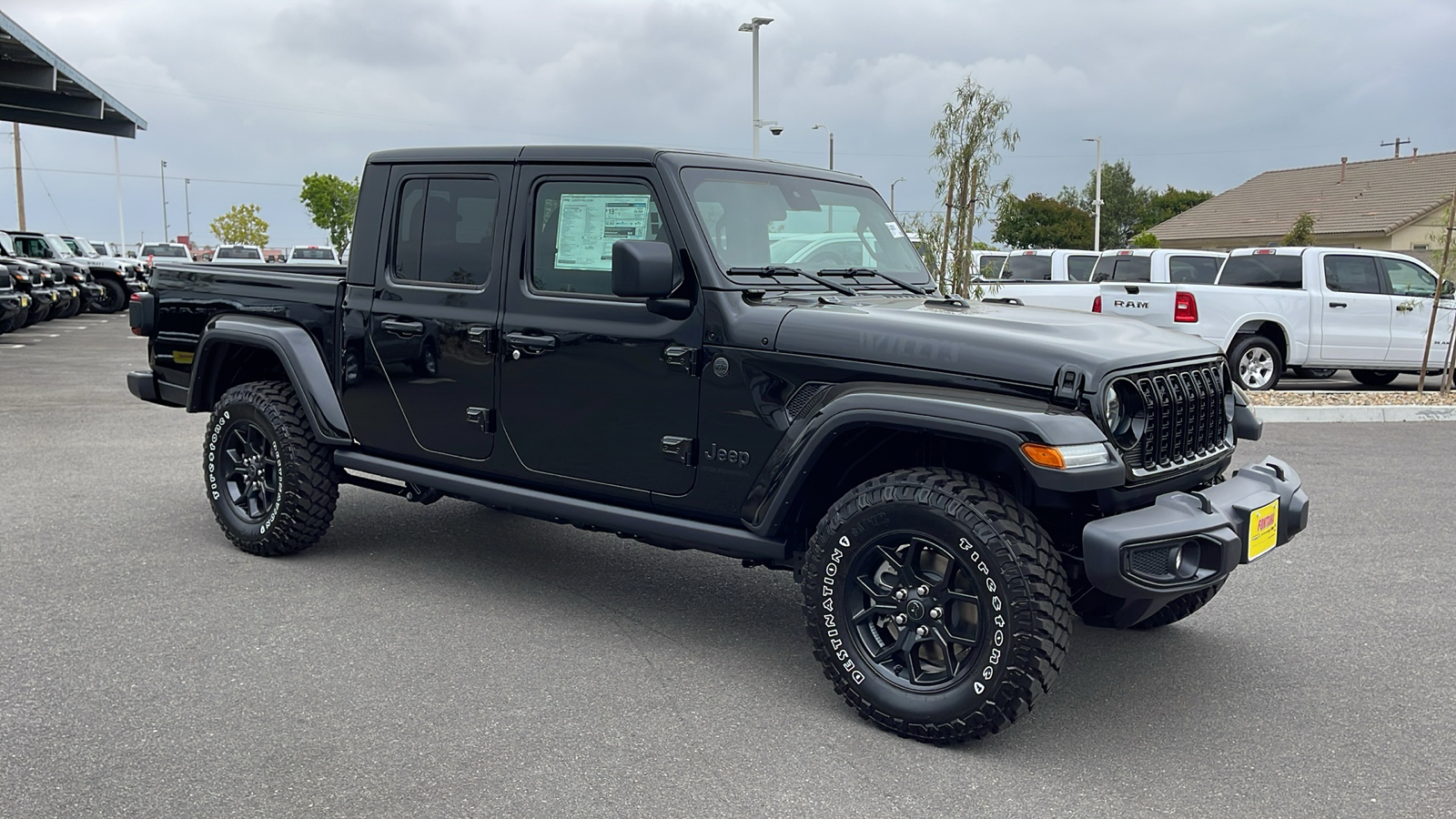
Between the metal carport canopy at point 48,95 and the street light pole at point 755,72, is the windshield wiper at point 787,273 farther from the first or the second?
the street light pole at point 755,72

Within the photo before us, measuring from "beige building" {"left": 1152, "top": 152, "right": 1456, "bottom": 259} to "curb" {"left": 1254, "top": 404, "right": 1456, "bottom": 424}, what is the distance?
27590mm

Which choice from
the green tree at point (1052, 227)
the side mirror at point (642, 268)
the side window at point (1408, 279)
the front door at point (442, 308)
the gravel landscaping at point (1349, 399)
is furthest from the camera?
the green tree at point (1052, 227)

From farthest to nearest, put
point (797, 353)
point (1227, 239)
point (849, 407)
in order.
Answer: point (1227, 239), point (797, 353), point (849, 407)

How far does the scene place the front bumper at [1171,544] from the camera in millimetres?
3426

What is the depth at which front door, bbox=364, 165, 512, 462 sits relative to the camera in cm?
486

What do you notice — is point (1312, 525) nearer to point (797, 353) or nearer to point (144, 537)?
point (797, 353)

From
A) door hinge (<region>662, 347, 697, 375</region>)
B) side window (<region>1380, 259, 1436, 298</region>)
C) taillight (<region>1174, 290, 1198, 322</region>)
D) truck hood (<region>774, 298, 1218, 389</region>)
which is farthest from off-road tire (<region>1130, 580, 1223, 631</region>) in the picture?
side window (<region>1380, 259, 1436, 298</region>)

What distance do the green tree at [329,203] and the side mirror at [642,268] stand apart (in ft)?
237

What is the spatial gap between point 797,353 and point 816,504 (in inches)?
21.9

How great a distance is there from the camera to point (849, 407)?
3.75 m

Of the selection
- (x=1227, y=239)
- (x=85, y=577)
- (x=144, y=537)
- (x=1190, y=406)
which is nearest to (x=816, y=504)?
(x=1190, y=406)

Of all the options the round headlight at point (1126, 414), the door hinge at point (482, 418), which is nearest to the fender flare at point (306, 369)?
the door hinge at point (482, 418)

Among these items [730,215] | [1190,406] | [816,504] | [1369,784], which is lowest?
[1369,784]

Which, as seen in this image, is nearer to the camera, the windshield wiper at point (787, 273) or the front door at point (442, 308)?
the windshield wiper at point (787, 273)
